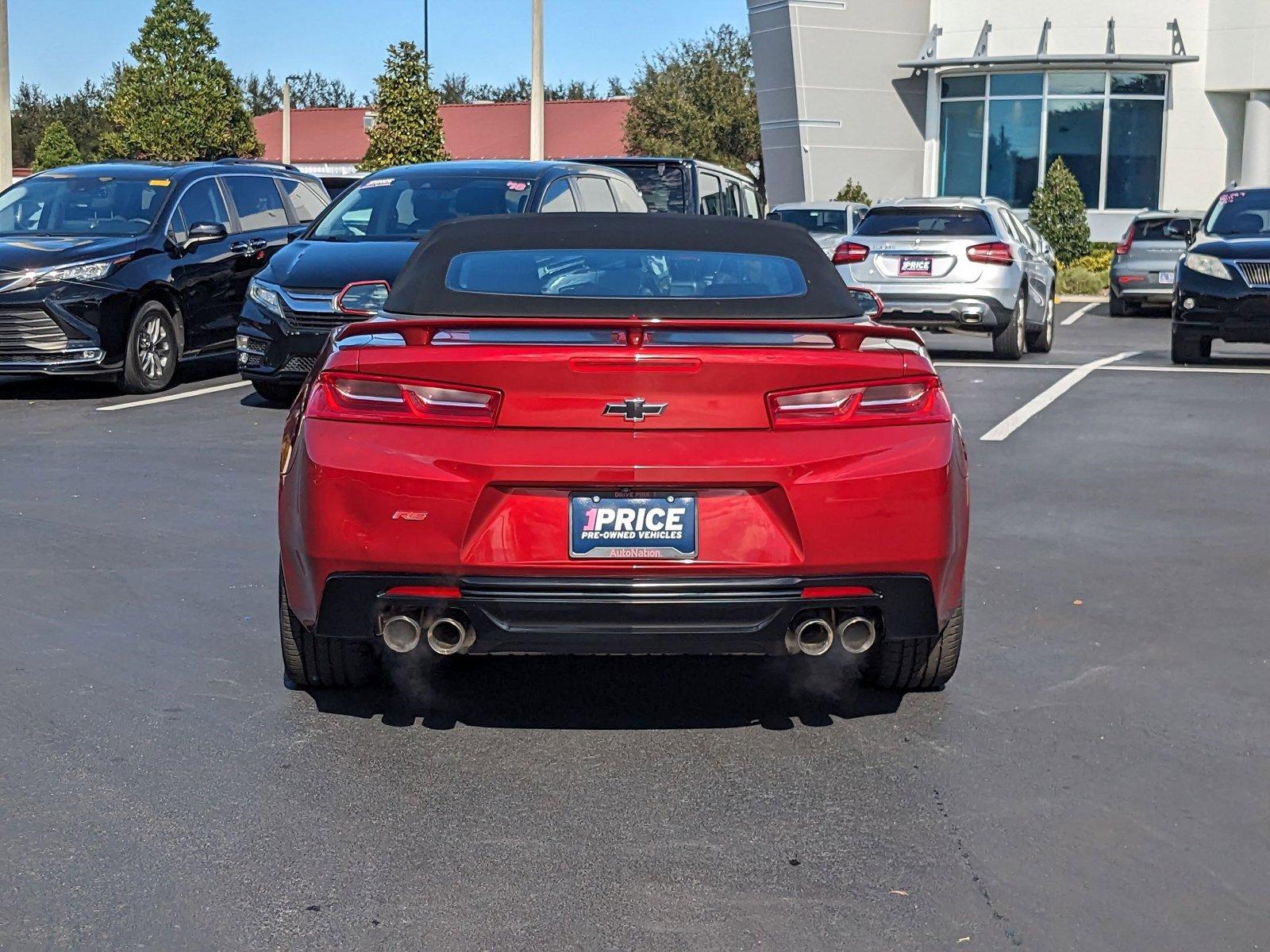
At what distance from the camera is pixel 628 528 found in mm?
4453

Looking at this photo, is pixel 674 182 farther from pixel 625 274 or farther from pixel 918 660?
pixel 918 660

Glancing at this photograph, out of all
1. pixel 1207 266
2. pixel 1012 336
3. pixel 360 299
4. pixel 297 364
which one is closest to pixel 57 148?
pixel 1012 336

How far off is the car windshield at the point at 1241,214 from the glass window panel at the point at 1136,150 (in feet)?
71.8

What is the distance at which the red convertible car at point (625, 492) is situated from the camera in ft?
14.6

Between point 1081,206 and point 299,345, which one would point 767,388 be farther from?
point 1081,206

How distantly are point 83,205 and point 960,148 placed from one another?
29162 millimetres

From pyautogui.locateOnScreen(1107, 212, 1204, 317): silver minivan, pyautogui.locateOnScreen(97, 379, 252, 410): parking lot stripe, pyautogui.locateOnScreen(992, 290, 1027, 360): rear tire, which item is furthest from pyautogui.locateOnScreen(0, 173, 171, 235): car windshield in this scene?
pyautogui.locateOnScreen(1107, 212, 1204, 317): silver minivan

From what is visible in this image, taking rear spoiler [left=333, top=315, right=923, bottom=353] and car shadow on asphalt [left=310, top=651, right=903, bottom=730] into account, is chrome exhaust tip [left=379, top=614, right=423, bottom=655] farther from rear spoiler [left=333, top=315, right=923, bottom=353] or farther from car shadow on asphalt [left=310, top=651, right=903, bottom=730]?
rear spoiler [left=333, top=315, right=923, bottom=353]

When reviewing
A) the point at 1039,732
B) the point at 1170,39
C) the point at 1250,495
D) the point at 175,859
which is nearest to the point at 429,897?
the point at 175,859

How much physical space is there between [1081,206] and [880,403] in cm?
3201

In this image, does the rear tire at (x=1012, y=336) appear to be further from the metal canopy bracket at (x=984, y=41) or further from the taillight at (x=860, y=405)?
the metal canopy bracket at (x=984, y=41)

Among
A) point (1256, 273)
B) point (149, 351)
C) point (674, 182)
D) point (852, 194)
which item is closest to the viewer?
point (149, 351)

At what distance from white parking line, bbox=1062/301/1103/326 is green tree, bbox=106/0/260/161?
4423 centimetres

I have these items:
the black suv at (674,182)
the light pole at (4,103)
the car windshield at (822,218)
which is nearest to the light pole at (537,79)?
the car windshield at (822,218)
